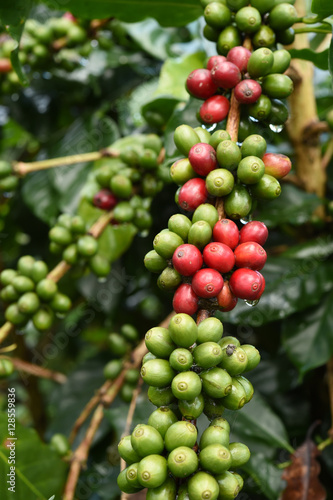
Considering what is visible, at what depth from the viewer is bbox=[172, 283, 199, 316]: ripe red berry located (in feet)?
1.99

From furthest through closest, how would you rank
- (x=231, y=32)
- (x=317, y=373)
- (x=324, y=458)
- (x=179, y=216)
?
1. (x=317, y=373)
2. (x=324, y=458)
3. (x=231, y=32)
4. (x=179, y=216)

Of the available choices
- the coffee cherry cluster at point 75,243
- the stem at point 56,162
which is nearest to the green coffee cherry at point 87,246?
the coffee cherry cluster at point 75,243

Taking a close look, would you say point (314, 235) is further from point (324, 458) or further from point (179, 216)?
point (179, 216)

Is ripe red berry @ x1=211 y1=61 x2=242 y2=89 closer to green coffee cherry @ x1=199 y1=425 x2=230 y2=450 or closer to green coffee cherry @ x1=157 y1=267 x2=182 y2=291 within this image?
green coffee cherry @ x1=157 y1=267 x2=182 y2=291

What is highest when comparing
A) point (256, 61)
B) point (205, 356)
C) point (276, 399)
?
point (256, 61)

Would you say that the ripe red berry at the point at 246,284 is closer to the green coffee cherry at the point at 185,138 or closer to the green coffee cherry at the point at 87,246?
the green coffee cherry at the point at 185,138

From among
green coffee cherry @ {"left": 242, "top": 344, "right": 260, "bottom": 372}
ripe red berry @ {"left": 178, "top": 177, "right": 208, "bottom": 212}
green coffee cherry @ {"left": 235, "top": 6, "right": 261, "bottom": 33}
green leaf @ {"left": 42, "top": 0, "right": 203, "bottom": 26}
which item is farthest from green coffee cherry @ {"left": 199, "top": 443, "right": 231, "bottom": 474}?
green leaf @ {"left": 42, "top": 0, "right": 203, "bottom": 26}

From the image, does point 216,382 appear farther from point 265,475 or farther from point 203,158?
point 265,475

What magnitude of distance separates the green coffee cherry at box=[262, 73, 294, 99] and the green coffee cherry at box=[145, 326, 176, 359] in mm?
423

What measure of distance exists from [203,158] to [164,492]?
43 cm

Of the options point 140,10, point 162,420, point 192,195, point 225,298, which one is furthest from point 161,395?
point 140,10

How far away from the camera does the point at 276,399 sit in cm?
125

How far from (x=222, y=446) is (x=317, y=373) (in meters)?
0.80

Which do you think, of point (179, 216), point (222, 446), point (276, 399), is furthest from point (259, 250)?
point (276, 399)
